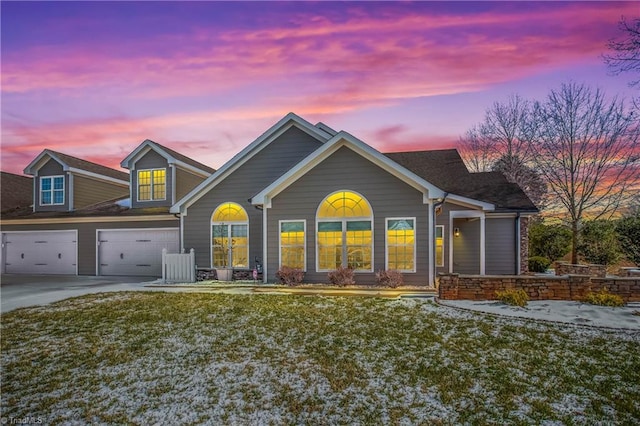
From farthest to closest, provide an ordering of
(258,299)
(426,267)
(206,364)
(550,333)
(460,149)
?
(460,149) → (426,267) → (258,299) → (550,333) → (206,364)

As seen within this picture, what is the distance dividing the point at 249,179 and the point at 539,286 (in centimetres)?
1067

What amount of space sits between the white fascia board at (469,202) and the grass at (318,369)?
6394 mm

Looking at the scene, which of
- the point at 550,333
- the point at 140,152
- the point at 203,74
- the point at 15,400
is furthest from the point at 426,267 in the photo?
the point at 140,152

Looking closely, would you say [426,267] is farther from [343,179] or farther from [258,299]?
[258,299]

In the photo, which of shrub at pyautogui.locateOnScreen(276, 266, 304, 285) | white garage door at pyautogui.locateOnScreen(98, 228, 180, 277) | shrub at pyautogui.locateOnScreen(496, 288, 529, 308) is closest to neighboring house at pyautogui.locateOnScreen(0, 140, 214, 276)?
white garage door at pyautogui.locateOnScreen(98, 228, 180, 277)

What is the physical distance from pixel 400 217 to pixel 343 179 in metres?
2.29

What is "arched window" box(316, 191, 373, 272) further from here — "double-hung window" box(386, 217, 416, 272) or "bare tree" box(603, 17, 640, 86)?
"bare tree" box(603, 17, 640, 86)

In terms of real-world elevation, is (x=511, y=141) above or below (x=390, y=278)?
above

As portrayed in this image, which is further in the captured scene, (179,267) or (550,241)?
(550,241)

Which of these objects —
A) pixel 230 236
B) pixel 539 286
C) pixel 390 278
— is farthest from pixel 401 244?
pixel 230 236

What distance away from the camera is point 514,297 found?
8.72 meters

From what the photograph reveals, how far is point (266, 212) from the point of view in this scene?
12750 mm

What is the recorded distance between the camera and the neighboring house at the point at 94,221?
55.5ft

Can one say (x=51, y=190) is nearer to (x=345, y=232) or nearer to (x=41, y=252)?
(x=41, y=252)
